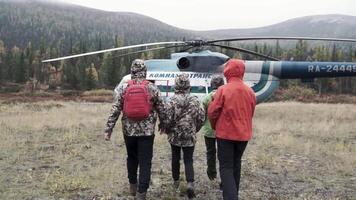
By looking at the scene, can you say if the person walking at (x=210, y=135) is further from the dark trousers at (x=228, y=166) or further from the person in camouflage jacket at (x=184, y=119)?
the dark trousers at (x=228, y=166)

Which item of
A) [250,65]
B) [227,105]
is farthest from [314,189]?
[250,65]

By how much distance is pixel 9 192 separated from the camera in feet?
23.2

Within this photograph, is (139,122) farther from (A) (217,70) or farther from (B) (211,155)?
(A) (217,70)

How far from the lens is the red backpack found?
6316mm

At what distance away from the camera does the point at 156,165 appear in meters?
9.27

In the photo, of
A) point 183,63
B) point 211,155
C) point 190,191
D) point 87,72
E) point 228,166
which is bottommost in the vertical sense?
point 87,72

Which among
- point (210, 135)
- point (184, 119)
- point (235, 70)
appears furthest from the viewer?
point (210, 135)

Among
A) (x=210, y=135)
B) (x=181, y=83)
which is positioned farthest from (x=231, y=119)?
(x=210, y=135)

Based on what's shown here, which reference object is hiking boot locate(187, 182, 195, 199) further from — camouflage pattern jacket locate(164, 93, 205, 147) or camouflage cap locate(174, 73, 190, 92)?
camouflage cap locate(174, 73, 190, 92)

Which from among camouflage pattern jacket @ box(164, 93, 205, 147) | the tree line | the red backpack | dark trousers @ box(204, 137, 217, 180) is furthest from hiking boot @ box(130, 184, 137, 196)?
the tree line

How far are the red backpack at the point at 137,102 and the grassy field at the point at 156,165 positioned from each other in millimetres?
1374

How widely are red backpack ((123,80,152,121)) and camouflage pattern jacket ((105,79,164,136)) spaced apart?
107 millimetres

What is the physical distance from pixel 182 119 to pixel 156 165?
8.09 feet

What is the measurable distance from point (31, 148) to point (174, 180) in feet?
15.9
